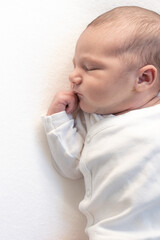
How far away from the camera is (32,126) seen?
3.30 ft

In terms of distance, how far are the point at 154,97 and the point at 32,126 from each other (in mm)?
370

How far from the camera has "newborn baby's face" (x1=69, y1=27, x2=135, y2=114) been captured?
0.92 m

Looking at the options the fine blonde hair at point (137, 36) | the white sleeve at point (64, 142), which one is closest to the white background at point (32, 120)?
the white sleeve at point (64, 142)

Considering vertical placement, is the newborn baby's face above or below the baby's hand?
above

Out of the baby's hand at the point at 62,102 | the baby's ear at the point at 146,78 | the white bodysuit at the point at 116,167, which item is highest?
the baby's ear at the point at 146,78

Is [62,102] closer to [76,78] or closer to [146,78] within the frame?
[76,78]

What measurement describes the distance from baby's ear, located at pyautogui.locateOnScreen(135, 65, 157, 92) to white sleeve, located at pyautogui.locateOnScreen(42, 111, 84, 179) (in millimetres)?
222

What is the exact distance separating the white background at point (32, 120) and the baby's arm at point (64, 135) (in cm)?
4

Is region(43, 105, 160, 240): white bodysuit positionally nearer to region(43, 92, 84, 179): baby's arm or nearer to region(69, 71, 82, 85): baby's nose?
region(43, 92, 84, 179): baby's arm

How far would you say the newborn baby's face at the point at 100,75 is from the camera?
0.92 meters

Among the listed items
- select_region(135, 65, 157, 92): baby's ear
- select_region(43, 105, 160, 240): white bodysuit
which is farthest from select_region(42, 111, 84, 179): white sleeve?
select_region(135, 65, 157, 92): baby's ear

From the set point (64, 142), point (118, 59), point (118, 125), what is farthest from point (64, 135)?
point (118, 59)

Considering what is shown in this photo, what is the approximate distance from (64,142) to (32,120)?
4.6 inches

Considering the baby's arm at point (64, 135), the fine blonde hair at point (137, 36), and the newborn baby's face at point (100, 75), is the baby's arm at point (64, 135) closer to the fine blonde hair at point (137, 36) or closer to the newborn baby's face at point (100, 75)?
the newborn baby's face at point (100, 75)
